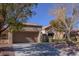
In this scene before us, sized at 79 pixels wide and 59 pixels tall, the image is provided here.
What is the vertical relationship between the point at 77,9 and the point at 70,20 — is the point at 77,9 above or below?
above

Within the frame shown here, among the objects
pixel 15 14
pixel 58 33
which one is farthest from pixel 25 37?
pixel 58 33

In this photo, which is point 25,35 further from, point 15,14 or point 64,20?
point 64,20

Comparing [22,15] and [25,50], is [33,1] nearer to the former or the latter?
[22,15]

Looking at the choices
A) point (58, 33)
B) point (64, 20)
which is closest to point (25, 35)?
point (58, 33)

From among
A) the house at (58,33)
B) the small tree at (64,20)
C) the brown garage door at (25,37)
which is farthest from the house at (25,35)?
the small tree at (64,20)

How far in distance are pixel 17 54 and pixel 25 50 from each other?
0.15 m

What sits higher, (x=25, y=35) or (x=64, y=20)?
(x=64, y=20)

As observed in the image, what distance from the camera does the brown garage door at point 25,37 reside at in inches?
112

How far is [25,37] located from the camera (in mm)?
2855

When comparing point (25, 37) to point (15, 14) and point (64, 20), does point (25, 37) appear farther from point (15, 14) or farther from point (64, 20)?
point (64, 20)

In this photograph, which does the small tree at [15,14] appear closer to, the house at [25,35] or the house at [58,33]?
the house at [25,35]

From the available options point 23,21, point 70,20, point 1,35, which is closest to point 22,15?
point 23,21

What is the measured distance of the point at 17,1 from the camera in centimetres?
287

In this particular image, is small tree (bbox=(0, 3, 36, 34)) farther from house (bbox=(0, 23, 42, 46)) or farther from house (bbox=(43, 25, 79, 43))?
house (bbox=(43, 25, 79, 43))
